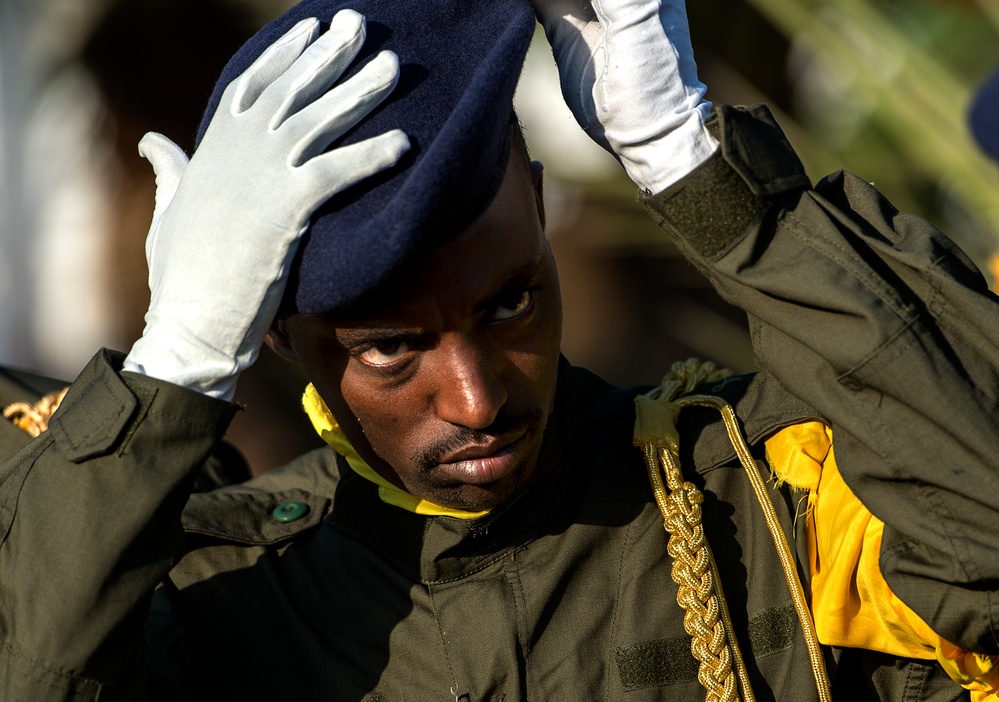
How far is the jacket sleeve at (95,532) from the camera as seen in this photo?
58.3 inches

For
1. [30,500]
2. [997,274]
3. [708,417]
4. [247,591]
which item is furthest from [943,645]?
[997,274]

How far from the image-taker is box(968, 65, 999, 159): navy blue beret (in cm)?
300

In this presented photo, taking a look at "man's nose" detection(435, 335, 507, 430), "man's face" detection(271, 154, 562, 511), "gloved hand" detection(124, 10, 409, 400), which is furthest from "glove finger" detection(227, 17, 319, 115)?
"man's nose" detection(435, 335, 507, 430)

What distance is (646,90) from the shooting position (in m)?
1.63

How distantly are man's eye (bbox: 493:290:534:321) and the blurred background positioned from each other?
260 centimetres

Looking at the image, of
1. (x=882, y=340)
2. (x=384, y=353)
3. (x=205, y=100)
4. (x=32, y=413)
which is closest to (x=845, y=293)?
(x=882, y=340)

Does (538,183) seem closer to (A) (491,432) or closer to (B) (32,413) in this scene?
(A) (491,432)

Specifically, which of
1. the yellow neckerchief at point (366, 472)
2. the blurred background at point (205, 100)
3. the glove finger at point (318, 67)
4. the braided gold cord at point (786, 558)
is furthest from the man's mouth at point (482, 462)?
the blurred background at point (205, 100)

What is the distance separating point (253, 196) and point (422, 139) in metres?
0.22

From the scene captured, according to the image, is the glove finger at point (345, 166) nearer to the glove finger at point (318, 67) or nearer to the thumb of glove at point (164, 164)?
the glove finger at point (318, 67)

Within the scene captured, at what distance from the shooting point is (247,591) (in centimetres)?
188

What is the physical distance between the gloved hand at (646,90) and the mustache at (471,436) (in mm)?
354

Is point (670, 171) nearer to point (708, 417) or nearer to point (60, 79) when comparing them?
point (708, 417)

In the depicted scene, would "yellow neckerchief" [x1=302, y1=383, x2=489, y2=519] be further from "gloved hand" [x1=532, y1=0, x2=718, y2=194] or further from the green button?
"gloved hand" [x1=532, y1=0, x2=718, y2=194]
